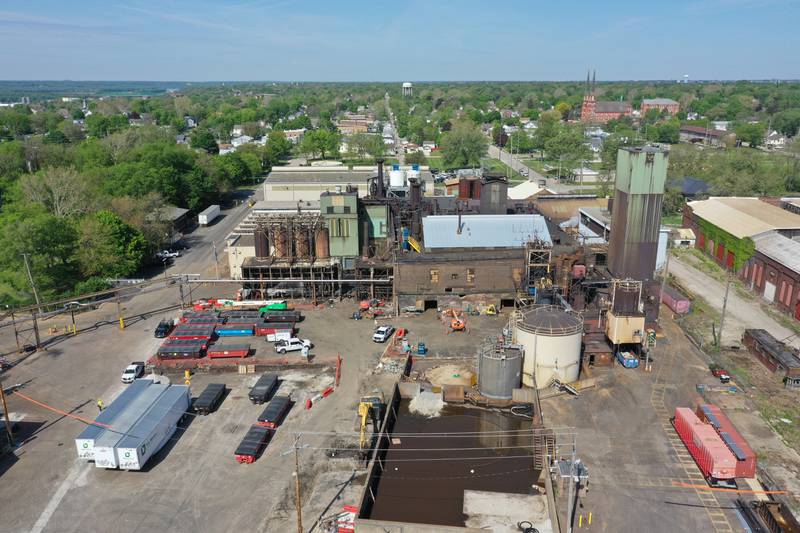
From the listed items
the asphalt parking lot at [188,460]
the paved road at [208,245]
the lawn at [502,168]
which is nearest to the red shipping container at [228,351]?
the asphalt parking lot at [188,460]

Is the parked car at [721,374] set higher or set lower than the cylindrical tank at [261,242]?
lower

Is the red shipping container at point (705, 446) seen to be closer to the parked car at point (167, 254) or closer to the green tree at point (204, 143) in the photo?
the parked car at point (167, 254)

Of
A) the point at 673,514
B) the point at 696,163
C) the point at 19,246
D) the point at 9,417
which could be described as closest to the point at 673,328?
the point at 673,514

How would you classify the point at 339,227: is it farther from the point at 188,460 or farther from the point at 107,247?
the point at 188,460

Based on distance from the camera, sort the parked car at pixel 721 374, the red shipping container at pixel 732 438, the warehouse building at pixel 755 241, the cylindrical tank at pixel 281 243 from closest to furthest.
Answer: the red shipping container at pixel 732 438 → the parked car at pixel 721 374 → the warehouse building at pixel 755 241 → the cylindrical tank at pixel 281 243

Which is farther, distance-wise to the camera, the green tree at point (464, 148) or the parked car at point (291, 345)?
the green tree at point (464, 148)

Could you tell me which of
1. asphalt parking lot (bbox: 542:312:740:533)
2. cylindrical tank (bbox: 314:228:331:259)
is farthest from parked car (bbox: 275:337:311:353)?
asphalt parking lot (bbox: 542:312:740:533)

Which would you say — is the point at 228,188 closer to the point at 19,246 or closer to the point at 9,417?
the point at 19,246
